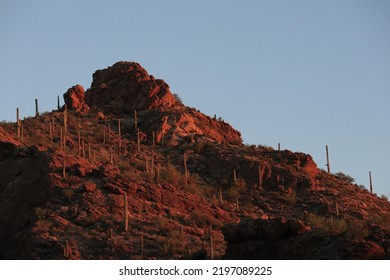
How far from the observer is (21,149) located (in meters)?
62.4

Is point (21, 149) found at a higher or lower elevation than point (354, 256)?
higher

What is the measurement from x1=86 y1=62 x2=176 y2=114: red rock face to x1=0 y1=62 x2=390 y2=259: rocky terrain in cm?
10

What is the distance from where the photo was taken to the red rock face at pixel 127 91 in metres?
83.8

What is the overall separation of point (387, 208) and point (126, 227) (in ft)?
75.3

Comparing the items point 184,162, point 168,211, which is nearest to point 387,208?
point 184,162

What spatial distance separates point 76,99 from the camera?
275 ft

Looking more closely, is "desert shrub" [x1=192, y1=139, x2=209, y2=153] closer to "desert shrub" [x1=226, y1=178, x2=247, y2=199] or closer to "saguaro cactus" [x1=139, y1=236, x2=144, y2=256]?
"desert shrub" [x1=226, y1=178, x2=247, y2=199]

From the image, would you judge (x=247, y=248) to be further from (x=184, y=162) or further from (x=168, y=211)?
(x=184, y=162)

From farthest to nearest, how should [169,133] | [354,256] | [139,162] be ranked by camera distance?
1. [169,133]
2. [139,162]
3. [354,256]

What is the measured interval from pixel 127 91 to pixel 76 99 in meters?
3.79

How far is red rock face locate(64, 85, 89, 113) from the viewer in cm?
8319

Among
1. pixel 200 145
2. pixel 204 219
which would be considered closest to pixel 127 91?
pixel 200 145

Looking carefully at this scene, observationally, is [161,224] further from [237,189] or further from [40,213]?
[237,189]

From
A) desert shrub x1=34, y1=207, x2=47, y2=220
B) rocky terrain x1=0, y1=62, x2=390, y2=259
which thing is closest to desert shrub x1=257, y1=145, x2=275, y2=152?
rocky terrain x1=0, y1=62, x2=390, y2=259
